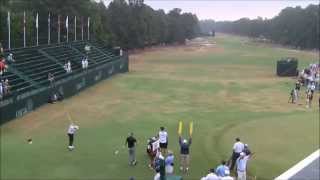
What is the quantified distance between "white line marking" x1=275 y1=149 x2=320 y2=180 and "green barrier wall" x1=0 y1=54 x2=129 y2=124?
628 inches

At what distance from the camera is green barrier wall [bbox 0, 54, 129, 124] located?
30122 mm

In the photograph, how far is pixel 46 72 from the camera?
4184 cm

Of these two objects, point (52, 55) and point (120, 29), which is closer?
point (52, 55)

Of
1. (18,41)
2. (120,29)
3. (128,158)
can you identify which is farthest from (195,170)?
(120,29)

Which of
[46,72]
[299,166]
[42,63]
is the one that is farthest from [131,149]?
[42,63]

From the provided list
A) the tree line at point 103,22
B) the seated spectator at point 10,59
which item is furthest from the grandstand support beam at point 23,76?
the tree line at point 103,22

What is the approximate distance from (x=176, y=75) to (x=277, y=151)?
112 feet

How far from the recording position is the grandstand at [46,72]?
32.0m

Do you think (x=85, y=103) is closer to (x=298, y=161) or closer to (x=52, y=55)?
(x=52, y=55)

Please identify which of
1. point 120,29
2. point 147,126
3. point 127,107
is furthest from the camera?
point 120,29

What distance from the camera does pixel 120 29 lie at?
101 m

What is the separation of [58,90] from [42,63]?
7.10 m

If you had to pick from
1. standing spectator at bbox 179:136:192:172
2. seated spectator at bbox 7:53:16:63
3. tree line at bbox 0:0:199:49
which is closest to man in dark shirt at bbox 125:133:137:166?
standing spectator at bbox 179:136:192:172

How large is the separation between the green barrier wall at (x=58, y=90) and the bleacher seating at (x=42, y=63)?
2.58 feet
